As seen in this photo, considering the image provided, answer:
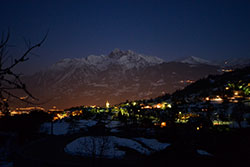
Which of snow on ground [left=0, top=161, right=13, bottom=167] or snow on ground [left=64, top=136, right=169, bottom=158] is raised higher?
snow on ground [left=64, top=136, right=169, bottom=158]

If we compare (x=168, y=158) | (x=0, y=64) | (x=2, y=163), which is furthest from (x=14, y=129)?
(x=0, y=64)

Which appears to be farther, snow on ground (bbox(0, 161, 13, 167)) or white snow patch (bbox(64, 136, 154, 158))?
white snow patch (bbox(64, 136, 154, 158))

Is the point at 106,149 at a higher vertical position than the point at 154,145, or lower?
higher

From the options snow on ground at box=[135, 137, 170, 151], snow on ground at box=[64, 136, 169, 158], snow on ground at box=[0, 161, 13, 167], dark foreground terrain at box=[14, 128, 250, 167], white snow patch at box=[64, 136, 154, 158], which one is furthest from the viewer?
snow on ground at box=[135, 137, 170, 151]

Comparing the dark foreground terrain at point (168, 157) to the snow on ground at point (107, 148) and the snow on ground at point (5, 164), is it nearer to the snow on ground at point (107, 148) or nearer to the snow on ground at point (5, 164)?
the snow on ground at point (5, 164)

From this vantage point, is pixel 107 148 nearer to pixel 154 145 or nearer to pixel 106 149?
pixel 106 149

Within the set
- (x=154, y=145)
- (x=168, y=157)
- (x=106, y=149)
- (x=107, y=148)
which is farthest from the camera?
(x=154, y=145)

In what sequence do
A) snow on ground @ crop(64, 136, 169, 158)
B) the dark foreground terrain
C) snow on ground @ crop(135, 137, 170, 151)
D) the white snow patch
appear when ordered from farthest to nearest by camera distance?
1. snow on ground @ crop(135, 137, 170, 151)
2. snow on ground @ crop(64, 136, 169, 158)
3. the white snow patch
4. the dark foreground terrain

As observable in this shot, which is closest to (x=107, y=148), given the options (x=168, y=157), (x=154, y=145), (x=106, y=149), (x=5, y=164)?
(x=106, y=149)

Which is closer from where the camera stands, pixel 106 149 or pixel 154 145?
pixel 106 149

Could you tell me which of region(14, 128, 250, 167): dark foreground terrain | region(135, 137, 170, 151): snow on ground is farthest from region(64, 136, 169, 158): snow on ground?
region(14, 128, 250, 167): dark foreground terrain

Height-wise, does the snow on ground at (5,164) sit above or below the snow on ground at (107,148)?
below

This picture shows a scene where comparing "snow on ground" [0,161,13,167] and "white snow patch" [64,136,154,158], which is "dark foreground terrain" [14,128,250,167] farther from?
"white snow patch" [64,136,154,158]

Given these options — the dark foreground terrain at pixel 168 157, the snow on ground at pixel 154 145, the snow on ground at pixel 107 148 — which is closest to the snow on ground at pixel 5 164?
the dark foreground terrain at pixel 168 157
